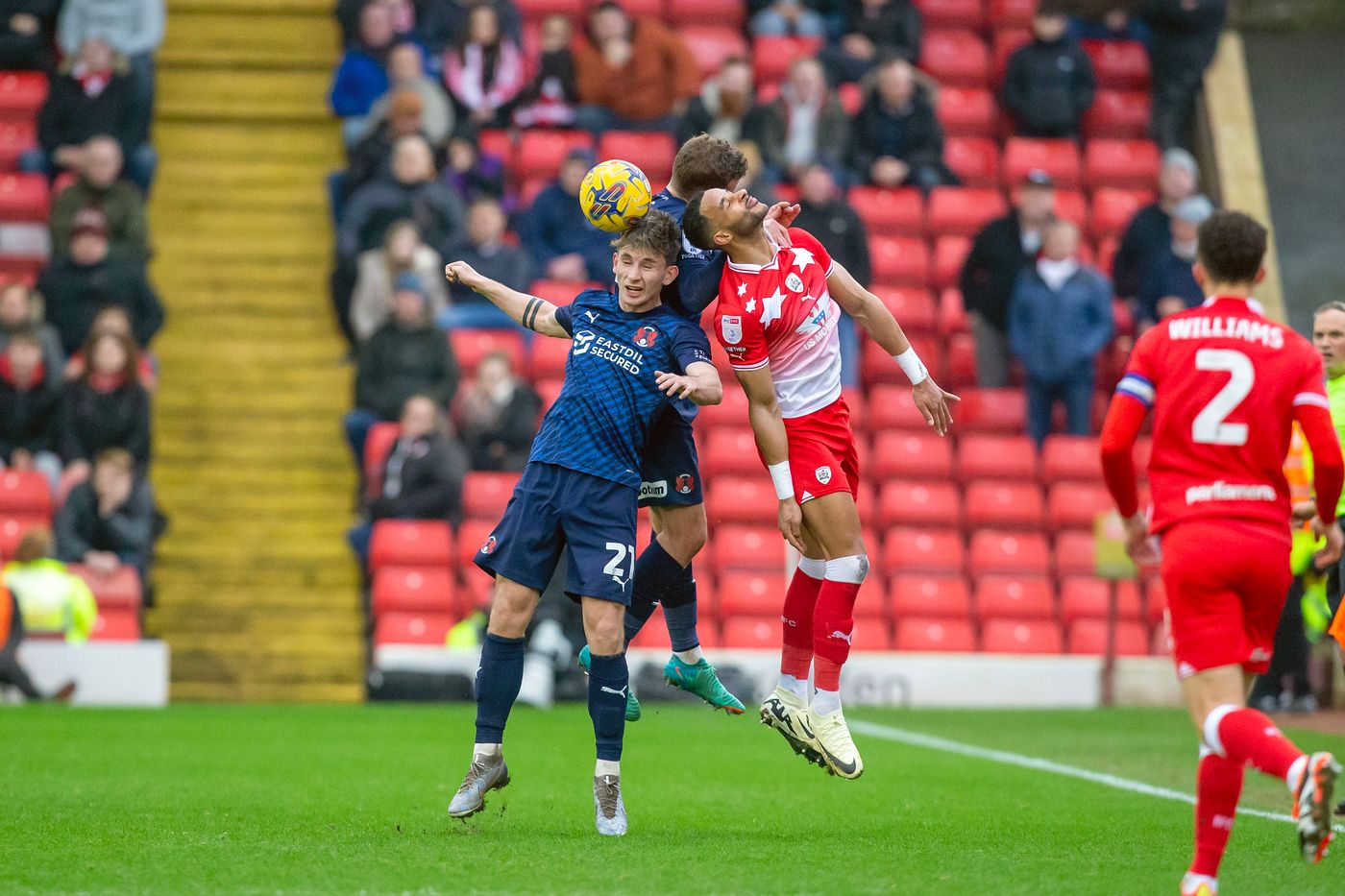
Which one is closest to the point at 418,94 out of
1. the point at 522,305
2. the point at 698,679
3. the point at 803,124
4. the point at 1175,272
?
the point at 803,124

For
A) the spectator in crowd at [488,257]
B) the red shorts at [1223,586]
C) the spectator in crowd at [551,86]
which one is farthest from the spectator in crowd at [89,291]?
the red shorts at [1223,586]

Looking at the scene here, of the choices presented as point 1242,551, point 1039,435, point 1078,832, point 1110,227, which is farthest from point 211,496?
point 1242,551

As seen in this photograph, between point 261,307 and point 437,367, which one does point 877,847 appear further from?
point 261,307

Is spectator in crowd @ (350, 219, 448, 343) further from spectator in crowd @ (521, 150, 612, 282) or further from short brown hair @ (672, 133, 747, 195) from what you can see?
short brown hair @ (672, 133, 747, 195)

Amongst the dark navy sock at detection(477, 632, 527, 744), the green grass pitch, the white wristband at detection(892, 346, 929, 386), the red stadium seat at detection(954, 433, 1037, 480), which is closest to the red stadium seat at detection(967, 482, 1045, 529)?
the red stadium seat at detection(954, 433, 1037, 480)

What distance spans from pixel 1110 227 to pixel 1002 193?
109 cm

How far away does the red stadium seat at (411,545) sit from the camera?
14.7 m

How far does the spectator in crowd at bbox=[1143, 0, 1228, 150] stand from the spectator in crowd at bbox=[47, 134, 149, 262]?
9914 mm

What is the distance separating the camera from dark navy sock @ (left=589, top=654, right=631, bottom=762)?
713 centimetres

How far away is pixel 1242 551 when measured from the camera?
5551 millimetres

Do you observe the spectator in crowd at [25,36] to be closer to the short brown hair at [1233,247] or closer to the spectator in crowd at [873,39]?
the spectator in crowd at [873,39]

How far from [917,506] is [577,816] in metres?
8.35

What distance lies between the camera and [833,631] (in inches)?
313

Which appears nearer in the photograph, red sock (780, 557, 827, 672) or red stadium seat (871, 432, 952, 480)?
red sock (780, 557, 827, 672)
